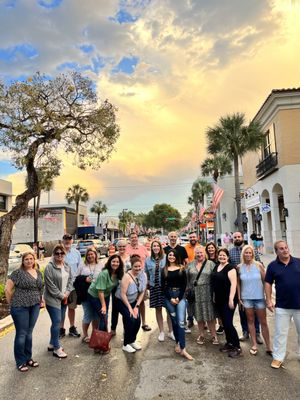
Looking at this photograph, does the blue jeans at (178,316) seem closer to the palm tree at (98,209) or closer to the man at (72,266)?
the man at (72,266)

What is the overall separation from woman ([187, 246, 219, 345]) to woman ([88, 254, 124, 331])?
130cm

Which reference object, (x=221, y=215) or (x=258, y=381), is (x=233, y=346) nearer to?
(x=258, y=381)

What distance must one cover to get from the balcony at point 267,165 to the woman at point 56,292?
17.5m

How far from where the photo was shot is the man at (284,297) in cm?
457

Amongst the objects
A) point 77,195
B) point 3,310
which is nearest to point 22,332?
point 3,310

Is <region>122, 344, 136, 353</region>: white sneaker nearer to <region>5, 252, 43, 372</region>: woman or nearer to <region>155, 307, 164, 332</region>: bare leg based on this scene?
<region>155, 307, 164, 332</region>: bare leg

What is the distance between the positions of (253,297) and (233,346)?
843 millimetres

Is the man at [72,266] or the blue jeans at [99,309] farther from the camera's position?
the man at [72,266]

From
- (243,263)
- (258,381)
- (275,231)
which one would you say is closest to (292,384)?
(258,381)

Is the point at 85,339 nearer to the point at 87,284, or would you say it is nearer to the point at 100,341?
the point at 100,341

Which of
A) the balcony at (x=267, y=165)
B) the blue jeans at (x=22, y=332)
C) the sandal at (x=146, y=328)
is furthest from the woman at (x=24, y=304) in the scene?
the balcony at (x=267, y=165)

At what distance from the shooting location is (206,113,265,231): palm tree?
20.4 metres

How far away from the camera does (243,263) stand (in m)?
5.44

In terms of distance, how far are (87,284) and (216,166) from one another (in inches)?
1173
